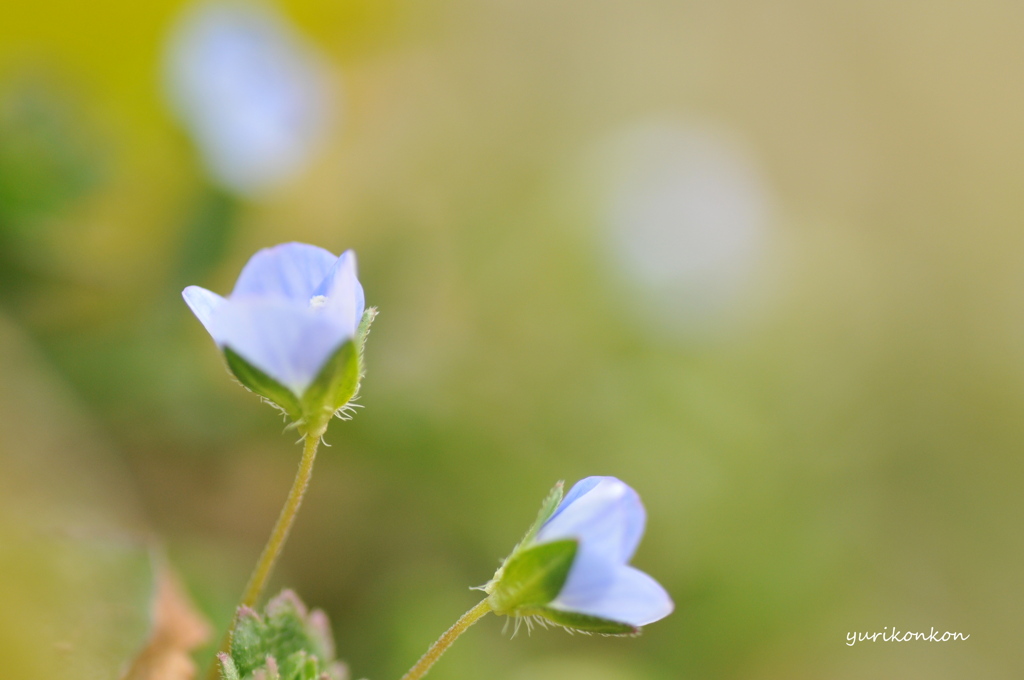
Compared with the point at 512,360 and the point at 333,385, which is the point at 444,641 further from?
the point at 512,360

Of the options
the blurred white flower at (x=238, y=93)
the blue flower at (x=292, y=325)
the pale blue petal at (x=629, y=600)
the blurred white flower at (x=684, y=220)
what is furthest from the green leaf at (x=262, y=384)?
the blurred white flower at (x=684, y=220)

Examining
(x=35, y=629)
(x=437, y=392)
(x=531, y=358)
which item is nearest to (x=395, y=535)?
(x=437, y=392)

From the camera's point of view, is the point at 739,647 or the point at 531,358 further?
the point at 531,358

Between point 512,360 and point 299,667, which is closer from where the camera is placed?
point 299,667

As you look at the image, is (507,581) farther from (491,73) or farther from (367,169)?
(491,73)

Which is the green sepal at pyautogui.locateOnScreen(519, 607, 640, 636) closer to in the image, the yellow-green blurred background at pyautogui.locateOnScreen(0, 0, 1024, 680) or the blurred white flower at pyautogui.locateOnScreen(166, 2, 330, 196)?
the yellow-green blurred background at pyautogui.locateOnScreen(0, 0, 1024, 680)

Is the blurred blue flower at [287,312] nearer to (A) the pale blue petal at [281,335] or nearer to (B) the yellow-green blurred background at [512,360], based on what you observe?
(A) the pale blue petal at [281,335]

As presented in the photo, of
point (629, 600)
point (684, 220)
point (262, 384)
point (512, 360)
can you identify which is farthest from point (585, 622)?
point (684, 220)
